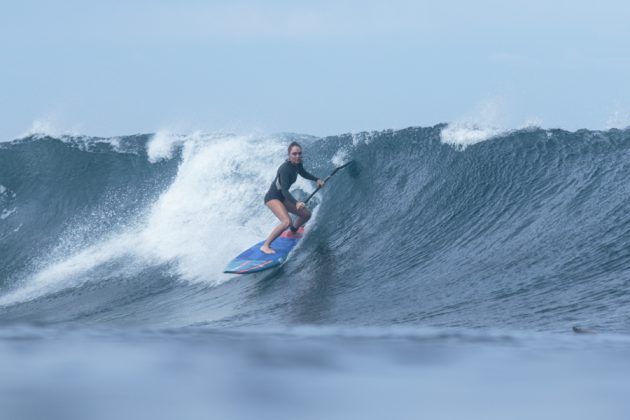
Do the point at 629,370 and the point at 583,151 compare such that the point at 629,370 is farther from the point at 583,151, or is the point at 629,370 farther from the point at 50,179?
the point at 50,179

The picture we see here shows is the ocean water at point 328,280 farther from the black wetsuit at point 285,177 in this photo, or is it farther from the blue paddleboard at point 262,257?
the black wetsuit at point 285,177

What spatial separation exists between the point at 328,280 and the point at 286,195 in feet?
4.65

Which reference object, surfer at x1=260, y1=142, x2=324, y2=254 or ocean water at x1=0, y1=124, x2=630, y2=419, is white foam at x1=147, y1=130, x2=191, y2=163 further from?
surfer at x1=260, y1=142, x2=324, y2=254

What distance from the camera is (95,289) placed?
10.9 metres

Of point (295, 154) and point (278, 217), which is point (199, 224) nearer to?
point (278, 217)

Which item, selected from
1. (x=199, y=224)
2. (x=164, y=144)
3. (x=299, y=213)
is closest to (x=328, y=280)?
(x=299, y=213)

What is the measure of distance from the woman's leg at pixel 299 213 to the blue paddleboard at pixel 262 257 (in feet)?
0.73

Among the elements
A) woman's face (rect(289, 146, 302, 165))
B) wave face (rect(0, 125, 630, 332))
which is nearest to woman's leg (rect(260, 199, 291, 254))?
wave face (rect(0, 125, 630, 332))

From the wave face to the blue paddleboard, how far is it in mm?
144

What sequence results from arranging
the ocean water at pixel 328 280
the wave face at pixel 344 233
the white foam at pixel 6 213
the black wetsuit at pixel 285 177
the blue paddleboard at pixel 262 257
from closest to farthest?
the ocean water at pixel 328 280 → the wave face at pixel 344 233 → the black wetsuit at pixel 285 177 → the blue paddleboard at pixel 262 257 → the white foam at pixel 6 213

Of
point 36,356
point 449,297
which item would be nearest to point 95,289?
point 449,297

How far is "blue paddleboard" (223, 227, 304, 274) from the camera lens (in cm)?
966

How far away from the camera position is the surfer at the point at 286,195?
947cm

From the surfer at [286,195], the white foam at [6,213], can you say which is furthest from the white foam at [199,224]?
the white foam at [6,213]
